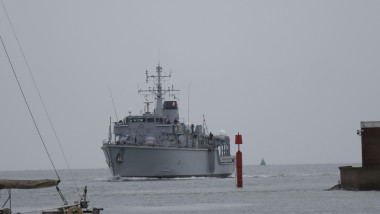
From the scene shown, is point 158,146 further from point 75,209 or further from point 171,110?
point 75,209

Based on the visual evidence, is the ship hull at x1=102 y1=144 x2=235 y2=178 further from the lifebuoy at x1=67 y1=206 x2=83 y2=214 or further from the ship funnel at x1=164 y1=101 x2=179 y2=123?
the lifebuoy at x1=67 y1=206 x2=83 y2=214

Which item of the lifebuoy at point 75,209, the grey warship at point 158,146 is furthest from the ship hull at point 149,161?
the lifebuoy at point 75,209

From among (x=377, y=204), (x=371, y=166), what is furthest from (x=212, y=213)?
(x=371, y=166)

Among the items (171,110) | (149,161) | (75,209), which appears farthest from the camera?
(171,110)

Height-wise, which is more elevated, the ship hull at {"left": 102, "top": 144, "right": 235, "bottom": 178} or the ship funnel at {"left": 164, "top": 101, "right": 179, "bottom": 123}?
the ship funnel at {"left": 164, "top": 101, "right": 179, "bottom": 123}

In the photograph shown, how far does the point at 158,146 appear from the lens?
8488 cm

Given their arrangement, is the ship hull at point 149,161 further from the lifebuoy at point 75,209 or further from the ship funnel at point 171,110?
the lifebuoy at point 75,209

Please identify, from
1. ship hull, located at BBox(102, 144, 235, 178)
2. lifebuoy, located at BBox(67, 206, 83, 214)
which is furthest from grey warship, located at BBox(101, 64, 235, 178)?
lifebuoy, located at BBox(67, 206, 83, 214)

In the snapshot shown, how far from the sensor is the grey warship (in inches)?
3314

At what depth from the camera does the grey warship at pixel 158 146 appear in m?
84.2

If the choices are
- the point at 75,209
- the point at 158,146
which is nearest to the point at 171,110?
the point at 158,146

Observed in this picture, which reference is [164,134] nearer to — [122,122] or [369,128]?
[122,122]

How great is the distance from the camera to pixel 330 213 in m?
36.6

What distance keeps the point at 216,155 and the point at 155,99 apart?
1150 centimetres
